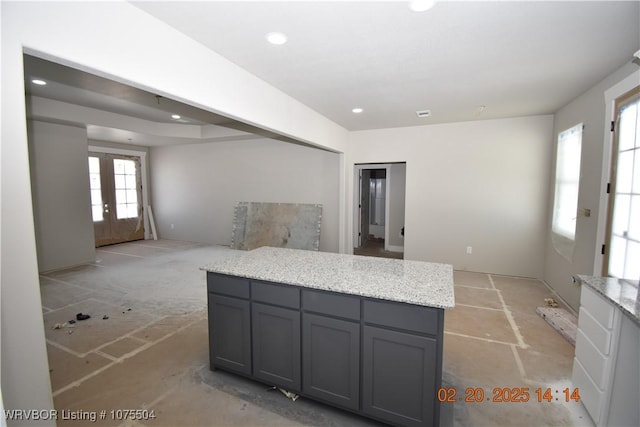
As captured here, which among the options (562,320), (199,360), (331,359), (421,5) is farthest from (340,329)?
(562,320)

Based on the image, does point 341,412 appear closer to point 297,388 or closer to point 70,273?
point 297,388

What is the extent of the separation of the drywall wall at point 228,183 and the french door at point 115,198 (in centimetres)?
46

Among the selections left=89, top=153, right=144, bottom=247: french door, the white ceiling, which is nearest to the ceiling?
the white ceiling

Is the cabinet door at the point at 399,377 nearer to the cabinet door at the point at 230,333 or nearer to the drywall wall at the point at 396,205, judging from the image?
the cabinet door at the point at 230,333

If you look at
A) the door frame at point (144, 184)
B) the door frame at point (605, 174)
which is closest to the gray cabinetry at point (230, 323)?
the door frame at point (605, 174)

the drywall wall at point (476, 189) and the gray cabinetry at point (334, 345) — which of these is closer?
the gray cabinetry at point (334, 345)

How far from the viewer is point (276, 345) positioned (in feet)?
6.79

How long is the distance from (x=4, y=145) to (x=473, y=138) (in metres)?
5.29

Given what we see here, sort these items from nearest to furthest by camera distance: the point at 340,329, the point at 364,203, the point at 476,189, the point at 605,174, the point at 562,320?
1. the point at 340,329
2. the point at 605,174
3. the point at 562,320
4. the point at 476,189
5. the point at 364,203

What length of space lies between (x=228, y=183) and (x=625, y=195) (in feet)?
21.4

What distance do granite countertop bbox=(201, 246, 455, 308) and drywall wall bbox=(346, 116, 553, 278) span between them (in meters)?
3.08

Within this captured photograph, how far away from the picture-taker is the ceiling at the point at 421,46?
5.92 feet

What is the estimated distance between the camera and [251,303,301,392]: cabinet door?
2.00 meters

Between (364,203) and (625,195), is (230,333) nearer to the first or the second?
(625,195)
